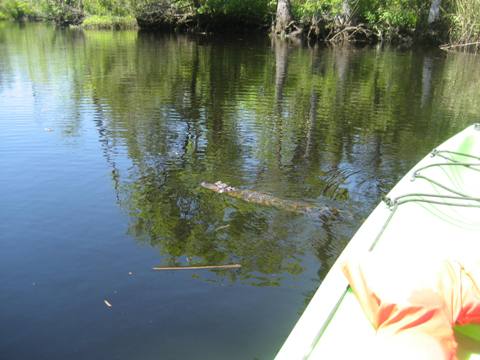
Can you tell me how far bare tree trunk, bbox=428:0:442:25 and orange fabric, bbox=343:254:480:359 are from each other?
95.6 feet

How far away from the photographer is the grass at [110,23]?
128 feet

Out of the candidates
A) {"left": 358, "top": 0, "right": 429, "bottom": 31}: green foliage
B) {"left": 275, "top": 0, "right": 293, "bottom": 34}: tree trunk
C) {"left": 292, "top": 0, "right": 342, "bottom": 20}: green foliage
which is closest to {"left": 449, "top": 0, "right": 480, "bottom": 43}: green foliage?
{"left": 358, "top": 0, "right": 429, "bottom": 31}: green foliage

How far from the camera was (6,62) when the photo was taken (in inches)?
763

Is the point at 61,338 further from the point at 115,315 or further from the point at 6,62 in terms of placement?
the point at 6,62

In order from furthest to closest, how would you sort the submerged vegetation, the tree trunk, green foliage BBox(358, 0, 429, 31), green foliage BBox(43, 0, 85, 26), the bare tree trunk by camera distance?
1. green foliage BBox(43, 0, 85, 26)
2. the tree trunk
3. green foliage BBox(358, 0, 429, 31)
4. the submerged vegetation
5. the bare tree trunk

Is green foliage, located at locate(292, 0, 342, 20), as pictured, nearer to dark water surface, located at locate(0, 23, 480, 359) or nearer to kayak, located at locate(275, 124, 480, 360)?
dark water surface, located at locate(0, 23, 480, 359)

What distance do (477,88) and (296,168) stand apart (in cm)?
1121

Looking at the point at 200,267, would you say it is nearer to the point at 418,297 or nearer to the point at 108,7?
the point at 418,297

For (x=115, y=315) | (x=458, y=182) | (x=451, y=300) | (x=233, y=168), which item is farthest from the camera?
(x=233, y=168)

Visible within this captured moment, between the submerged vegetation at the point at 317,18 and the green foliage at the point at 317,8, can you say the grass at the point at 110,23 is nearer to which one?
the submerged vegetation at the point at 317,18

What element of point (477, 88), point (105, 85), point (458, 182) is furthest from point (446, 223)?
point (477, 88)

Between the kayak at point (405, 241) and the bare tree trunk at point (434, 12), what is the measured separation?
971 inches

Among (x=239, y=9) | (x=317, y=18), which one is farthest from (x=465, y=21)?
(x=239, y=9)

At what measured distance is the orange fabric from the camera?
259cm
